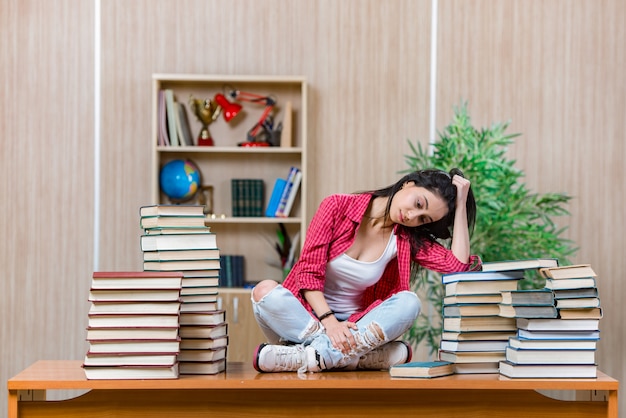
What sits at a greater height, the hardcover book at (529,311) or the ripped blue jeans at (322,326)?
the hardcover book at (529,311)

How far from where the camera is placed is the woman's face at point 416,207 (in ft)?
8.93

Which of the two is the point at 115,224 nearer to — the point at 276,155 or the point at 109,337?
the point at 276,155

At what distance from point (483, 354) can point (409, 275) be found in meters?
0.40

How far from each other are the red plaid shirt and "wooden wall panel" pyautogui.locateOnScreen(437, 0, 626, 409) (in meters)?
2.39

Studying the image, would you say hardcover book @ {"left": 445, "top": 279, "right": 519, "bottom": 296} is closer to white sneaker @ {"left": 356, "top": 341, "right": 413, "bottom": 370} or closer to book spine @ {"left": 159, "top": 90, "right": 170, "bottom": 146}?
white sneaker @ {"left": 356, "top": 341, "right": 413, "bottom": 370}

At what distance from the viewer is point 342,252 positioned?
2.79m

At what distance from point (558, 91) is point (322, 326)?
306 cm

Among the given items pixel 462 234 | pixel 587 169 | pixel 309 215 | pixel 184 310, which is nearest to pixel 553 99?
pixel 587 169

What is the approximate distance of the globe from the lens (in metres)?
4.93

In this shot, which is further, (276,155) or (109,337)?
(276,155)

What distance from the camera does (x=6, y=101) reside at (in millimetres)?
5051

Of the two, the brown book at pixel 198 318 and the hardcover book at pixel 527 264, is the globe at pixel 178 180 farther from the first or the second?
the hardcover book at pixel 527 264

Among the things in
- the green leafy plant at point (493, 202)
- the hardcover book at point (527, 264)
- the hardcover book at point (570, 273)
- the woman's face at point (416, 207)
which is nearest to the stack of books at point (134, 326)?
the woman's face at point (416, 207)

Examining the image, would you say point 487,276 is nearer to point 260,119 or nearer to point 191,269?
point 191,269
